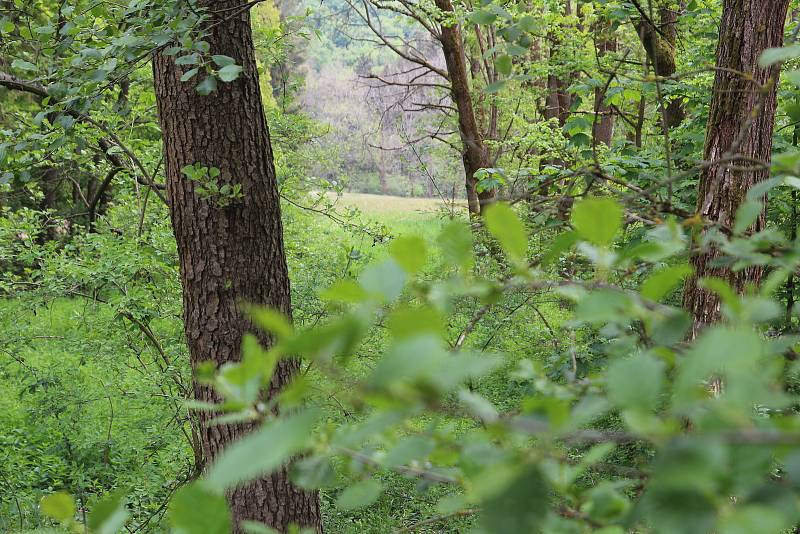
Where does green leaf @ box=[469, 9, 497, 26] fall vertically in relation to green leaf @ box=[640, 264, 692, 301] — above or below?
above

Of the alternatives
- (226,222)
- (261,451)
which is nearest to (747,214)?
(261,451)

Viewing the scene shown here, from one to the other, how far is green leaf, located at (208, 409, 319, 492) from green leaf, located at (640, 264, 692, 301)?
0.30m

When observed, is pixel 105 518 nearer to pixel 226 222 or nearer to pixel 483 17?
pixel 483 17

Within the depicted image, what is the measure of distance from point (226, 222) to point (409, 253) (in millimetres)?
2307

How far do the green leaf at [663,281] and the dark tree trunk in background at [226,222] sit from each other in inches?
85.4

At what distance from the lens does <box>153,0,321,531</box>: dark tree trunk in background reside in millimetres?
2594

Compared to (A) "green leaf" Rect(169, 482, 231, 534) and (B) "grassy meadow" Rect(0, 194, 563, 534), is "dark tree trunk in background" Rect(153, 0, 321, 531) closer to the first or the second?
(B) "grassy meadow" Rect(0, 194, 563, 534)

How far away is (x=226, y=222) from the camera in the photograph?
2.63 m

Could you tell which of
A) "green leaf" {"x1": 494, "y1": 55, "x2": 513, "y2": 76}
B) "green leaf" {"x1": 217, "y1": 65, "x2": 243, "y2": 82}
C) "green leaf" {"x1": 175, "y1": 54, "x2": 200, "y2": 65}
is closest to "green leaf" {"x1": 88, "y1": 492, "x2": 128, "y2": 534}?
"green leaf" {"x1": 494, "y1": 55, "x2": 513, "y2": 76}

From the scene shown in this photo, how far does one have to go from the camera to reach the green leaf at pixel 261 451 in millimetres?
321

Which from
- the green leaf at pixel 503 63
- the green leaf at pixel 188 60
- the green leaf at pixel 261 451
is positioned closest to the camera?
the green leaf at pixel 261 451

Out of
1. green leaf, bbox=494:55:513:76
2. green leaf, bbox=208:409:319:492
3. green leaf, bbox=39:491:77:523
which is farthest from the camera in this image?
green leaf, bbox=494:55:513:76

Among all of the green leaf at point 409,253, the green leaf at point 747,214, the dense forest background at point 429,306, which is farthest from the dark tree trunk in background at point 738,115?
the green leaf at point 409,253

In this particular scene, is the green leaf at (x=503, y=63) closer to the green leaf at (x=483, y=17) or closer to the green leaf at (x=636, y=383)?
the green leaf at (x=483, y=17)
